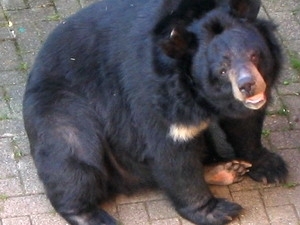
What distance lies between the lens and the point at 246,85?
14.4 feet

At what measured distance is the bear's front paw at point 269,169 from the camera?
5473 millimetres

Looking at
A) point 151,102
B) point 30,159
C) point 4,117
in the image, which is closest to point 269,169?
point 151,102

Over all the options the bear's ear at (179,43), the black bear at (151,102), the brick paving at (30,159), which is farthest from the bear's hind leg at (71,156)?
the bear's ear at (179,43)

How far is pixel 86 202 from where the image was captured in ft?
17.1

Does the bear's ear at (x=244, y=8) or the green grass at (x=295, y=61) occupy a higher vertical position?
the bear's ear at (x=244, y=8)

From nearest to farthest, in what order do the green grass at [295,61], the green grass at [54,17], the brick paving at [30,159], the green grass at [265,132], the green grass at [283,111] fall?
1. the brick paving at [30,159]
2. the green grass at [265,132]
3. the green grass at [283,111]
4. the green grass at [295,61]
5. the green grass at [54,17]

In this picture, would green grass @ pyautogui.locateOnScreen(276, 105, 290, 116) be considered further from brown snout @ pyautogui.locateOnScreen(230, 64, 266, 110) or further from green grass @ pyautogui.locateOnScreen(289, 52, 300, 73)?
brown snout @ pyautogui.locateOnScreen(230, 64, 266, 110)

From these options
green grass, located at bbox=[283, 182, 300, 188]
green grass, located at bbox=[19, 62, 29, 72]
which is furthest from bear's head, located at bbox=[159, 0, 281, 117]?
green grass, located at bbox=[19, 62, 29, 72]

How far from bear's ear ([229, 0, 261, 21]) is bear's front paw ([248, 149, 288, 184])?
3.87 ft

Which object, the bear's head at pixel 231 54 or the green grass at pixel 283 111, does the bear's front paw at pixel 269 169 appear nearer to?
the green grass at pixel 283 111

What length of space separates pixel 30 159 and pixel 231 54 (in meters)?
1.76

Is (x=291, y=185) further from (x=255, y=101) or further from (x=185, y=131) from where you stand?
(x=255, y=101)

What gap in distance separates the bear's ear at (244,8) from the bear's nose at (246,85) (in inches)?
14.9

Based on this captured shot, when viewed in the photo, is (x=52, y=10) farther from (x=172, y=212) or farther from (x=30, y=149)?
(x=172, y=212)
